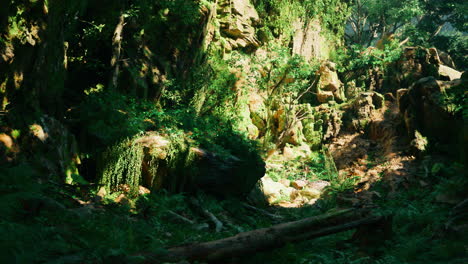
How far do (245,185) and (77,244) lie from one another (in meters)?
6.41

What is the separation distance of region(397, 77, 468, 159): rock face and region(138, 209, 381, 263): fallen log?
7.26m

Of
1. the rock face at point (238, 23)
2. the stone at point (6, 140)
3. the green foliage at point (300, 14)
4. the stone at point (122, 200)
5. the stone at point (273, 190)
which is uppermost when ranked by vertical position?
the green foliage at point (300, 14)

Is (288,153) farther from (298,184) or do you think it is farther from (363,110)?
(363,110)

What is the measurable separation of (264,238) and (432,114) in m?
9.63

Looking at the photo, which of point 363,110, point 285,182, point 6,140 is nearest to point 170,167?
point 6,140

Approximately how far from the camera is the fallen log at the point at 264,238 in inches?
112

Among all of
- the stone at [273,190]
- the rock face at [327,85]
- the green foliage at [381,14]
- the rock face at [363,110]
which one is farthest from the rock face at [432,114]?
the green foliage at [381,14]

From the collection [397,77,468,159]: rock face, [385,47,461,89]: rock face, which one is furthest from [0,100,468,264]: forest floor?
[385,47,461,89]: rock face

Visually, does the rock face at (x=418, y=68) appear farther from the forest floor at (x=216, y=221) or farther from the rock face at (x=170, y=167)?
the rock face at (x=170, y=167)

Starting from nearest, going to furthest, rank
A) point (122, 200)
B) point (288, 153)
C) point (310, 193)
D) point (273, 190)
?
point (122, 200), point (310, 193), point (273, 190), point (288, 153)

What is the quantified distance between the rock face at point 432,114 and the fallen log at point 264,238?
7.26 m

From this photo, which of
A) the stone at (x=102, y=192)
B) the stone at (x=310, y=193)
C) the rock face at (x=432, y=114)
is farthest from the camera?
the stone at (x=310, y=193)

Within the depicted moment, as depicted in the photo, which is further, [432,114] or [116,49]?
[432,114]

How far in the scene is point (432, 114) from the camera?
10.5 m
